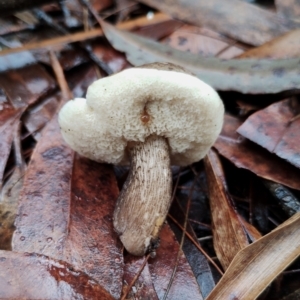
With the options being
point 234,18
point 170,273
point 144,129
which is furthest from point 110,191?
point 234,18

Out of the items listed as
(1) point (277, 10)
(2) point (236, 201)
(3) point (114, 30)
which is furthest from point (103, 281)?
(1) point (277, 10)

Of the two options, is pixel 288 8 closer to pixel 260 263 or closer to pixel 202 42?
pixel 202 42

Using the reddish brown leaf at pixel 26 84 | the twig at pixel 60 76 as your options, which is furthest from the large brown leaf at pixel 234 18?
the reddish brown leaf at pixel 26 84

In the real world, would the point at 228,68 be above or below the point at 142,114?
below

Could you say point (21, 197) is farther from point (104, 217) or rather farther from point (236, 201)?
point (236, 201)

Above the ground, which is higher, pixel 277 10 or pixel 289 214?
pixel 277 10

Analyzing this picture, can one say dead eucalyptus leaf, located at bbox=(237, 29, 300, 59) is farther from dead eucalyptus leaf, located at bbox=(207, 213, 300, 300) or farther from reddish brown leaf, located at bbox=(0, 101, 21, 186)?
reddish brown leaf, located at bbox=(0, 101, 21, 186)
